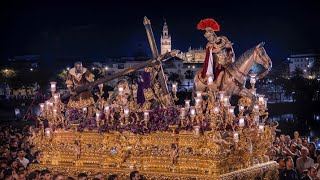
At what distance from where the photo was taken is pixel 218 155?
12.5 meters

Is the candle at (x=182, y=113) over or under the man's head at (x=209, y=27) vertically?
under

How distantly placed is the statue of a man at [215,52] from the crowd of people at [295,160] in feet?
7.78

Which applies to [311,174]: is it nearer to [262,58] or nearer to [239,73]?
[239,73]

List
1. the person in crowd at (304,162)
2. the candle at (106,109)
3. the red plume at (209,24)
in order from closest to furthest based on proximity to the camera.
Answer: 1. the person in crowd at (304,162)
2. the candle at (106,109)
3. the red plume at (209,24)

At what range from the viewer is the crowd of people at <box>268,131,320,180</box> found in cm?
1268

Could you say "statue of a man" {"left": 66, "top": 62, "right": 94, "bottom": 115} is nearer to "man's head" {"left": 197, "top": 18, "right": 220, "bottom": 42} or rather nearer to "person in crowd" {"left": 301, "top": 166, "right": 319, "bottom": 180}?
"man's head" {"left": 197, "top": 18, "right": 220, "bottom": 42}

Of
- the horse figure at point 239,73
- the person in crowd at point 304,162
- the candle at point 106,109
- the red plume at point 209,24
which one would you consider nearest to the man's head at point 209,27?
the red plume at point 209,24

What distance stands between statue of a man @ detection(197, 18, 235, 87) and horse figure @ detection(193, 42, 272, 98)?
14 cm

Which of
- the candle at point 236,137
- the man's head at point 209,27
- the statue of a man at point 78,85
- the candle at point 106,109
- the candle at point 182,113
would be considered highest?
the man's head at point 209,27

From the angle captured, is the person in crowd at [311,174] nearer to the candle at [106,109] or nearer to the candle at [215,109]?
the candle at [215,109]

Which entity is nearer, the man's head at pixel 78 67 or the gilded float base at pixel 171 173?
the gilded float base at pixel 171 173

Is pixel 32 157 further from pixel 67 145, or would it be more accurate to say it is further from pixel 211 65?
pixel 211 65

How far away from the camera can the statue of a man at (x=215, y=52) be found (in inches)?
580

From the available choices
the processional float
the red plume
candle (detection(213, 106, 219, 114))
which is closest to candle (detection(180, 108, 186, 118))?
the processional float
